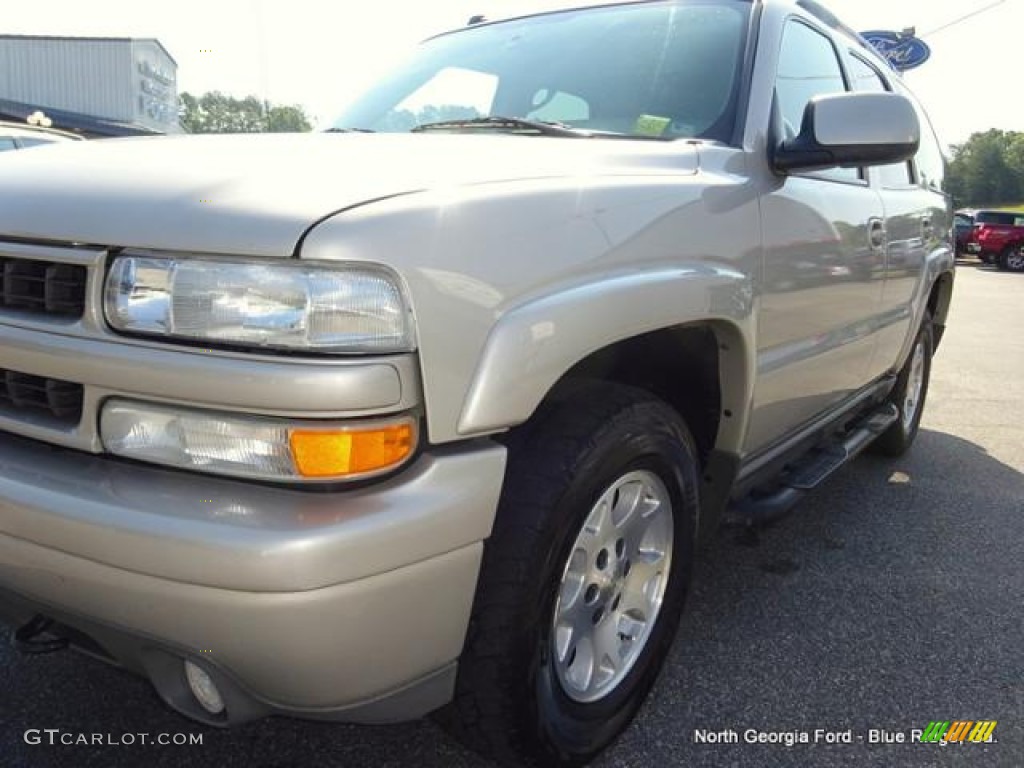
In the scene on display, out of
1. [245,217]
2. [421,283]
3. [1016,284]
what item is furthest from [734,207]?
[1016,284]

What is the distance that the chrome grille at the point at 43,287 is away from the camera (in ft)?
4.91

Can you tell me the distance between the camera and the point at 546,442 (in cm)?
169

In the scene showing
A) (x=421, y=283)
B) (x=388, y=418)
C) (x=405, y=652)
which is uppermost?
(x=421, y=283)

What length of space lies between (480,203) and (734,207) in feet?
2.94

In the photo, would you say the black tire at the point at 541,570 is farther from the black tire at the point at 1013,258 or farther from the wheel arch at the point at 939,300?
the black tire at the point at 1013,258

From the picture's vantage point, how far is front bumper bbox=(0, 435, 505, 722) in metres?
1.30

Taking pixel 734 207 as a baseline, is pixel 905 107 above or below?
above

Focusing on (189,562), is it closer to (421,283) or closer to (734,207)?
(421,283)

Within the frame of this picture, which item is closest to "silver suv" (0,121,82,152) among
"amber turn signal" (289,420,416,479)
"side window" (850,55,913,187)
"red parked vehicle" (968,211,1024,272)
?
"side window" (850,55,913,187)

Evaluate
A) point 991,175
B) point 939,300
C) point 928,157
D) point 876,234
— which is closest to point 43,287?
point 876,234

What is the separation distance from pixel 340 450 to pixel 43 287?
68 centimetres

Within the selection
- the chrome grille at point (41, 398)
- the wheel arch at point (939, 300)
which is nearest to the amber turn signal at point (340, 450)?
the chrome grille at point (41, 398)

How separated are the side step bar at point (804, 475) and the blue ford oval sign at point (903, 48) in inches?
574

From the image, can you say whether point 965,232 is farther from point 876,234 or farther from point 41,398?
point 41,398
